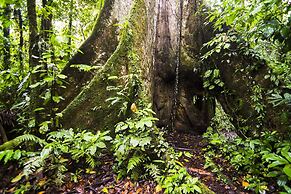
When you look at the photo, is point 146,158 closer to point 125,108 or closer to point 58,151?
point 125,108

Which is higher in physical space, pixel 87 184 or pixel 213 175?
pixel 87 184

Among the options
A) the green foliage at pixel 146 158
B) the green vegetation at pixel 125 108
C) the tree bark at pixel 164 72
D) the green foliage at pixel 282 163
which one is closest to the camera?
the green foliage at pixel 282 163

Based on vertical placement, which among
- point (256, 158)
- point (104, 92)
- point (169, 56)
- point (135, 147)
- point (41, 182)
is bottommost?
point (256, 158)

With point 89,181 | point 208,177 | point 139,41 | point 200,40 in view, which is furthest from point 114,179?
point 200,40

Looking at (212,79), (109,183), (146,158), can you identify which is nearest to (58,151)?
(109,183)

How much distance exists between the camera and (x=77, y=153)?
261 cm

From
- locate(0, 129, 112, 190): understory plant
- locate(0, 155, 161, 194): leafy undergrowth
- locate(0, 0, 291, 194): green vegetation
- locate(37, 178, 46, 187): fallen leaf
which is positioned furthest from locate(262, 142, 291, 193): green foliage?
locate(37, 178, 46, 187): fallen leaf

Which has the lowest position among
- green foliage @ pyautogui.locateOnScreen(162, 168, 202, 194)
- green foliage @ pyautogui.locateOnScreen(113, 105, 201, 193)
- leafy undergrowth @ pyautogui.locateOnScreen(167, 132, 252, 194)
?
leafy undergrowth @ pyautogui.locateOnScreen(167, 132, 252, 194)

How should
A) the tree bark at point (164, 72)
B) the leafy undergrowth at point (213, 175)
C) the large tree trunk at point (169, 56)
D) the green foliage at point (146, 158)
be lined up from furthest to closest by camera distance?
the large tree trunk at point (169, 56)
the tree bark at point (164, 72)
the leafy undergrowth at point (213, 175)
the green foliage at point (146, 158)

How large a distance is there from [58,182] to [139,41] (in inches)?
97.3

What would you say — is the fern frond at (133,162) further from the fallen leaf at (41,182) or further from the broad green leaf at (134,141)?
the fallen leaf at (41,182)

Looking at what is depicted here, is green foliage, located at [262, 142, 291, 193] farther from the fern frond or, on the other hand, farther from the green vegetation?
the fern frond

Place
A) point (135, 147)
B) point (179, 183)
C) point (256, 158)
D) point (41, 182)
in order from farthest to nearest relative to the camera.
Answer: point (256, 158), point (135, 147), point (41, 182), point (179, 183)

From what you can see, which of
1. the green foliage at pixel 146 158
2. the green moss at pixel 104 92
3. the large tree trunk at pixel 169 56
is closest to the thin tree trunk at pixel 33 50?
the green moss at pixel 104 92
